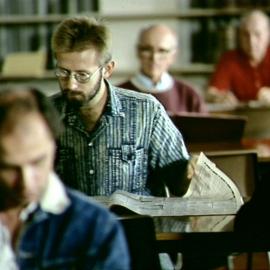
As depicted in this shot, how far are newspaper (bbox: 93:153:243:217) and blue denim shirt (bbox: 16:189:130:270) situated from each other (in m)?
0.88

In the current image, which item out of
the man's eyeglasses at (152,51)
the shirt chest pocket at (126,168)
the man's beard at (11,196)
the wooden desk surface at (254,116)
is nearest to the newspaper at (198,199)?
the shirt chest pocket at (126,168)

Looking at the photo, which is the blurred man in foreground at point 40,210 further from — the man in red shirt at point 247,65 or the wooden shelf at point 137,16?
the wooden shelf at point 137,16

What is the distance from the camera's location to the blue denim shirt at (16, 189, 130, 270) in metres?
1.55

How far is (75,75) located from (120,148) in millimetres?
290

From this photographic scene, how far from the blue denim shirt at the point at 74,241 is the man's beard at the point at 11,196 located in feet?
0.16

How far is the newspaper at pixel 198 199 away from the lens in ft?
8.29

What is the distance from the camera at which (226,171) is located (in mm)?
3160

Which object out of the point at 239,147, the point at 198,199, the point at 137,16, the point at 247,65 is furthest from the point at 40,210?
the point at 137,16

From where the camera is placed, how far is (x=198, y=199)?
2621 mm

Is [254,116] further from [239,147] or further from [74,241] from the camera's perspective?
[74,241]

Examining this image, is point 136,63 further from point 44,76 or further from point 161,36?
point 161,36

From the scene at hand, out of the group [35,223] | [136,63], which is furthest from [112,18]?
[35,223]

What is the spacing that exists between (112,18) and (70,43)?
3223 millimetres

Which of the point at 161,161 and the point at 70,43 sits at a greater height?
the point at 70,43
